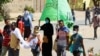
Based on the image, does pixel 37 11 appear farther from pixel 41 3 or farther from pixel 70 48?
pixel 70 48

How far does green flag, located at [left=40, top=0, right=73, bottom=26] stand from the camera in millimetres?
16547

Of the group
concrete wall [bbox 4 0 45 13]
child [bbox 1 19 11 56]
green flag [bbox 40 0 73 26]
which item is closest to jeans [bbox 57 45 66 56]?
child [bbox 1 19 11 56]

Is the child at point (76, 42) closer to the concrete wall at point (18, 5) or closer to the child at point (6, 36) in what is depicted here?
the child at point (6, 36)

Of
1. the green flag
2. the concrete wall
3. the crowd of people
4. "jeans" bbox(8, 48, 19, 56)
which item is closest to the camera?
the crowd of people

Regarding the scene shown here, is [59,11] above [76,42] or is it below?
above

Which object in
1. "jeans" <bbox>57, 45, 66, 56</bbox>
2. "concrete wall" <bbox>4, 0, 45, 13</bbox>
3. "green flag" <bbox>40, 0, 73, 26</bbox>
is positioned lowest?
"concrete wall" <bbox>4, 0, 45, 13</bbox>

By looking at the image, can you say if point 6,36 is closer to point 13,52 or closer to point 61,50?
point 13,52

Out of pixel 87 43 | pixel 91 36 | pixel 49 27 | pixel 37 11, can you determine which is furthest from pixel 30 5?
pixel 49 27

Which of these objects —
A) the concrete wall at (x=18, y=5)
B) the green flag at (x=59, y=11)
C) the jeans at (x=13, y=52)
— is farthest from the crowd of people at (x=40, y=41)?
the concrete wall at (x=18, y=5)

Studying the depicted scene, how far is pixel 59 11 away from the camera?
16.7 metres

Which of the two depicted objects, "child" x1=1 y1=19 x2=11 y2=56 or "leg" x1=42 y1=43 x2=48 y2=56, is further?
"child" x1=1 y1=19 x2=11 y2=56

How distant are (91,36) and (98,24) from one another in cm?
165

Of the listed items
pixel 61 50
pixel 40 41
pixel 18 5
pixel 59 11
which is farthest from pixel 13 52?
pixel 18 5

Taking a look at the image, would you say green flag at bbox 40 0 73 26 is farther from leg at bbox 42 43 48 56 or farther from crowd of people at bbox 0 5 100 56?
leg at bbox 42 43 48 56
